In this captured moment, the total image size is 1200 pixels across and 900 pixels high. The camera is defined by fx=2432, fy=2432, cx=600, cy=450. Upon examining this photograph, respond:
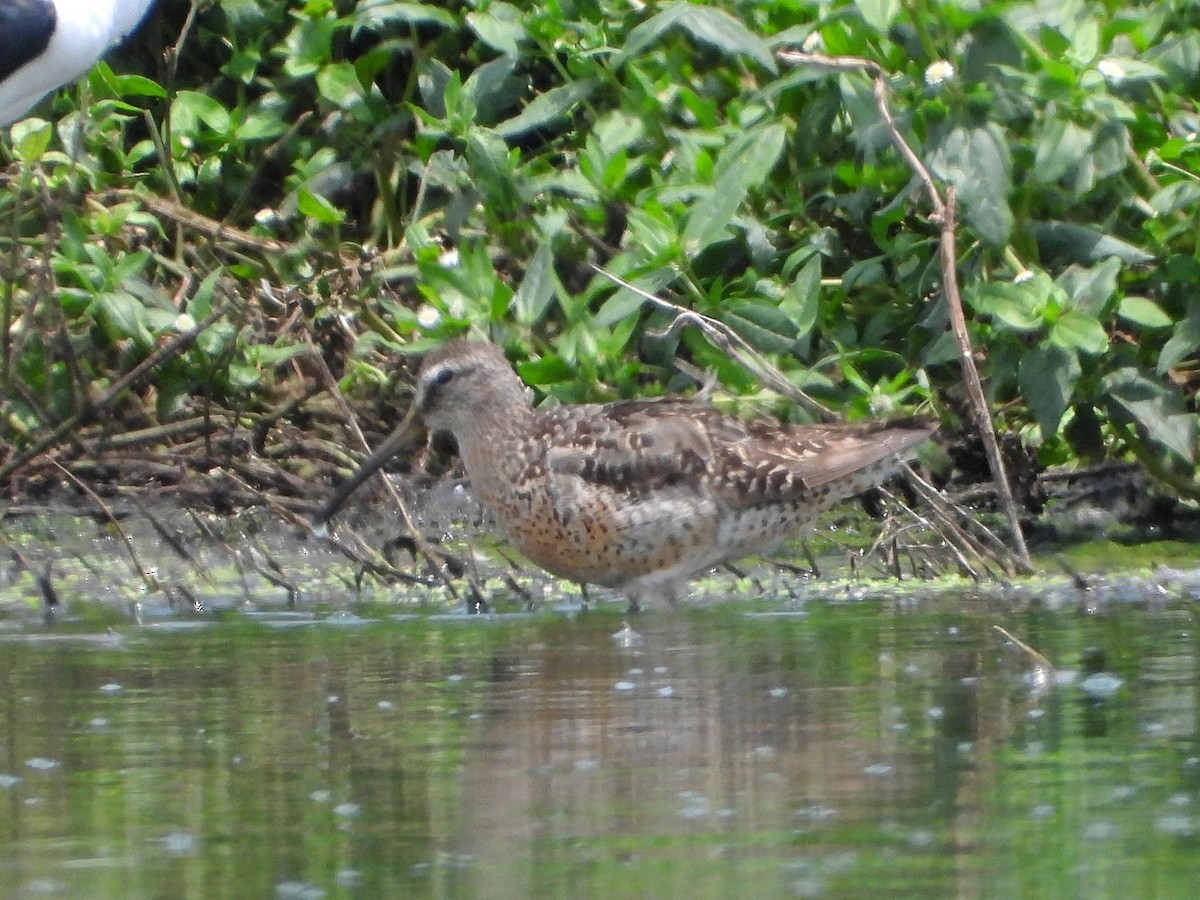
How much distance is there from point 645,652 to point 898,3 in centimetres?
216

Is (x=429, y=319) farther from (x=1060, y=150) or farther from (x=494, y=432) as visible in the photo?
(x=1060, y=150)

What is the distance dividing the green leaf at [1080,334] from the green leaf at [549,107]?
182 centimetres

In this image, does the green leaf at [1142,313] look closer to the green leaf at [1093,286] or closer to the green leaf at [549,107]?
the green leaf at [1093,286]

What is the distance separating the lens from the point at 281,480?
287 inches

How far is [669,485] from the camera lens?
20.7 feet

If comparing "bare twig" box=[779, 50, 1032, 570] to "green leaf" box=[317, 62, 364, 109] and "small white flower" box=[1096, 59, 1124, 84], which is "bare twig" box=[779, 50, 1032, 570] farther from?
"green leaf" box=[317, 62, 364, 109]

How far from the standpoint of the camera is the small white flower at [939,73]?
644cm

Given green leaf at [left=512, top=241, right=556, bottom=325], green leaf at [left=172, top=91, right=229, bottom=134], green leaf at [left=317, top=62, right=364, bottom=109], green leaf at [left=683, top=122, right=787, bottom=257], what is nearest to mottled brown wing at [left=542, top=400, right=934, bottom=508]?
green leaf at [left=683, top=122, right=787, bottom=257]

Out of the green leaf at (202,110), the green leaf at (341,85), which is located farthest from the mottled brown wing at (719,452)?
the green leaf at (202,110)

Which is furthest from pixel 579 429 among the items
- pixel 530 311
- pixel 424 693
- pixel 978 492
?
pixel 424 693

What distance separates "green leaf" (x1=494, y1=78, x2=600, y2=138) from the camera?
24.3ft

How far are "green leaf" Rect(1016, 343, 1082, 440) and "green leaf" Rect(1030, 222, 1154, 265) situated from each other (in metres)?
0.35

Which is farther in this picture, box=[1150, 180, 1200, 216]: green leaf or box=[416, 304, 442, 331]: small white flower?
box=[416, 304, 442, 331]: small white flower

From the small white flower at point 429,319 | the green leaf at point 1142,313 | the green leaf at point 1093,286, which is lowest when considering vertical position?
the green leaf at point 1142,313
